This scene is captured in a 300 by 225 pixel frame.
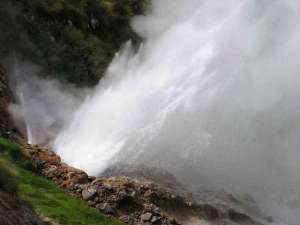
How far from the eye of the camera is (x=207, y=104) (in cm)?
2648

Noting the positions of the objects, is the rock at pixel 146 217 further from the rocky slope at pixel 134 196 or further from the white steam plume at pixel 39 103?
the white steam plume at pixel 39 103

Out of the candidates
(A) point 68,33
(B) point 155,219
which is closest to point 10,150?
(B) point 155,219

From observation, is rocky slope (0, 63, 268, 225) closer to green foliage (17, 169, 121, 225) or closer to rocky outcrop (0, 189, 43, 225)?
green foliage (17, 169, 121, 225)

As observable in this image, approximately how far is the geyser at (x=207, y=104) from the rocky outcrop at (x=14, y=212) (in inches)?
375

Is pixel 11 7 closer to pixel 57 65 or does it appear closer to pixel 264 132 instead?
pixel 57 65

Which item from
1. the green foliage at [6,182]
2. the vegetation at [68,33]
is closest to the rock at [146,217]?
the green foliage at [6,182]

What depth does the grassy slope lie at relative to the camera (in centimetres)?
1306

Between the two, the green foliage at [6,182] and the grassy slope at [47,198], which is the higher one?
the grassy slope at [47,198]

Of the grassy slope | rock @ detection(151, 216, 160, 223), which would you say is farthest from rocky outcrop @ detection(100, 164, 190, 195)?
the grassy slope

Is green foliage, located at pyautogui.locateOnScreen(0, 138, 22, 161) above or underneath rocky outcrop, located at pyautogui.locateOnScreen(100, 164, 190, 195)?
underneath

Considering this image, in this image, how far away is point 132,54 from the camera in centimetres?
3406

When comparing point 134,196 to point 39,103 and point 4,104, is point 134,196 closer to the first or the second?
point 4,104

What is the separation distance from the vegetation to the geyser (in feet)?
2.99

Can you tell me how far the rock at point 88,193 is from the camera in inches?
632
